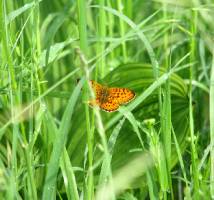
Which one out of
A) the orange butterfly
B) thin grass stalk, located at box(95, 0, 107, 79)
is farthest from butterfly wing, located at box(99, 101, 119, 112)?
thin grass stalk, located at box(95, 0, 107, 79)

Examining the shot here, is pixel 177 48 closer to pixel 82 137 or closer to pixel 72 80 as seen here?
pixel 72 80

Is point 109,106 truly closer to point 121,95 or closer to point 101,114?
point 121,95

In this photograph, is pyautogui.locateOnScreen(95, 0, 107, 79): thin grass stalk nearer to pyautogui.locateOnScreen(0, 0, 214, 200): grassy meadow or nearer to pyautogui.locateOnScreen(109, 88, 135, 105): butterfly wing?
pyautogui.locateOnScreen(0, 0, 214, 200): grassy meadow

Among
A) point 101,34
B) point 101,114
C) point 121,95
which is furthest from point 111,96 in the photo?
point 101,34

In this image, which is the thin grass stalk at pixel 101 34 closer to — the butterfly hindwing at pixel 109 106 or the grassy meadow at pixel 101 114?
the grassy meadow at pixel 101 114

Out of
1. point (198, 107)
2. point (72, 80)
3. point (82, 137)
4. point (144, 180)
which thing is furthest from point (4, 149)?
point (198, 107)

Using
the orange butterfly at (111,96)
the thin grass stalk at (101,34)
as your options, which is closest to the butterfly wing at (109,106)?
the orange butterfly at (111,96)
